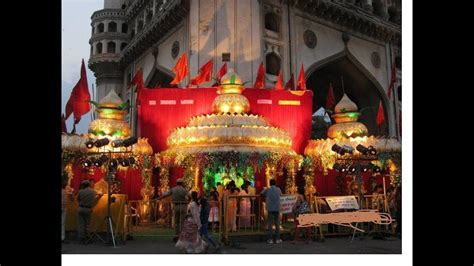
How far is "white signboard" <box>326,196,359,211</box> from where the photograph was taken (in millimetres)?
9891

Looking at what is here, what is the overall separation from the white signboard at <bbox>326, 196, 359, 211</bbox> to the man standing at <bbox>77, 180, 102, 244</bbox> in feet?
15.7

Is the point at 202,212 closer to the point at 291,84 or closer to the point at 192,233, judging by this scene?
→ the point at 192,233

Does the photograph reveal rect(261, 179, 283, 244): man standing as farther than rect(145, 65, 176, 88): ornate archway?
No

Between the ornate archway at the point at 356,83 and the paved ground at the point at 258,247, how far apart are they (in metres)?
12.3

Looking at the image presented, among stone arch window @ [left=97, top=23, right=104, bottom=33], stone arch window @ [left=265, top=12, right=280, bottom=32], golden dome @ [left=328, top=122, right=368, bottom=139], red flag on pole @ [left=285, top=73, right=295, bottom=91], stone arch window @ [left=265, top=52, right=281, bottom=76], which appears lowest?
golden dome @ [left=328, top=122, right=368, bottom=139]

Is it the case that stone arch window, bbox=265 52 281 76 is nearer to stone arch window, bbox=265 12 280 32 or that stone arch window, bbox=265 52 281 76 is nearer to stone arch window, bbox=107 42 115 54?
stone arch window, bbox=265 12 280 32

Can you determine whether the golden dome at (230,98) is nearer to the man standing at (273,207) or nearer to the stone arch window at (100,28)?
the man standing at (273,207)

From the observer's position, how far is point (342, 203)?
9938mm

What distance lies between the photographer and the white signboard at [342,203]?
9891mm

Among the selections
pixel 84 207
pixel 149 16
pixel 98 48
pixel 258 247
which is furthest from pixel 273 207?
pixel 98 48

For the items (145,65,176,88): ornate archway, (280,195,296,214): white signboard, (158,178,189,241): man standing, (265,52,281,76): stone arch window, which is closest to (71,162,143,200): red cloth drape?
(158,178,189,241): man standing

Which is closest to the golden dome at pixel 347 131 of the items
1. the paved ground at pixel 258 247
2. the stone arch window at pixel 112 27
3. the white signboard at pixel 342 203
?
the white signboard at pixel 342 203
